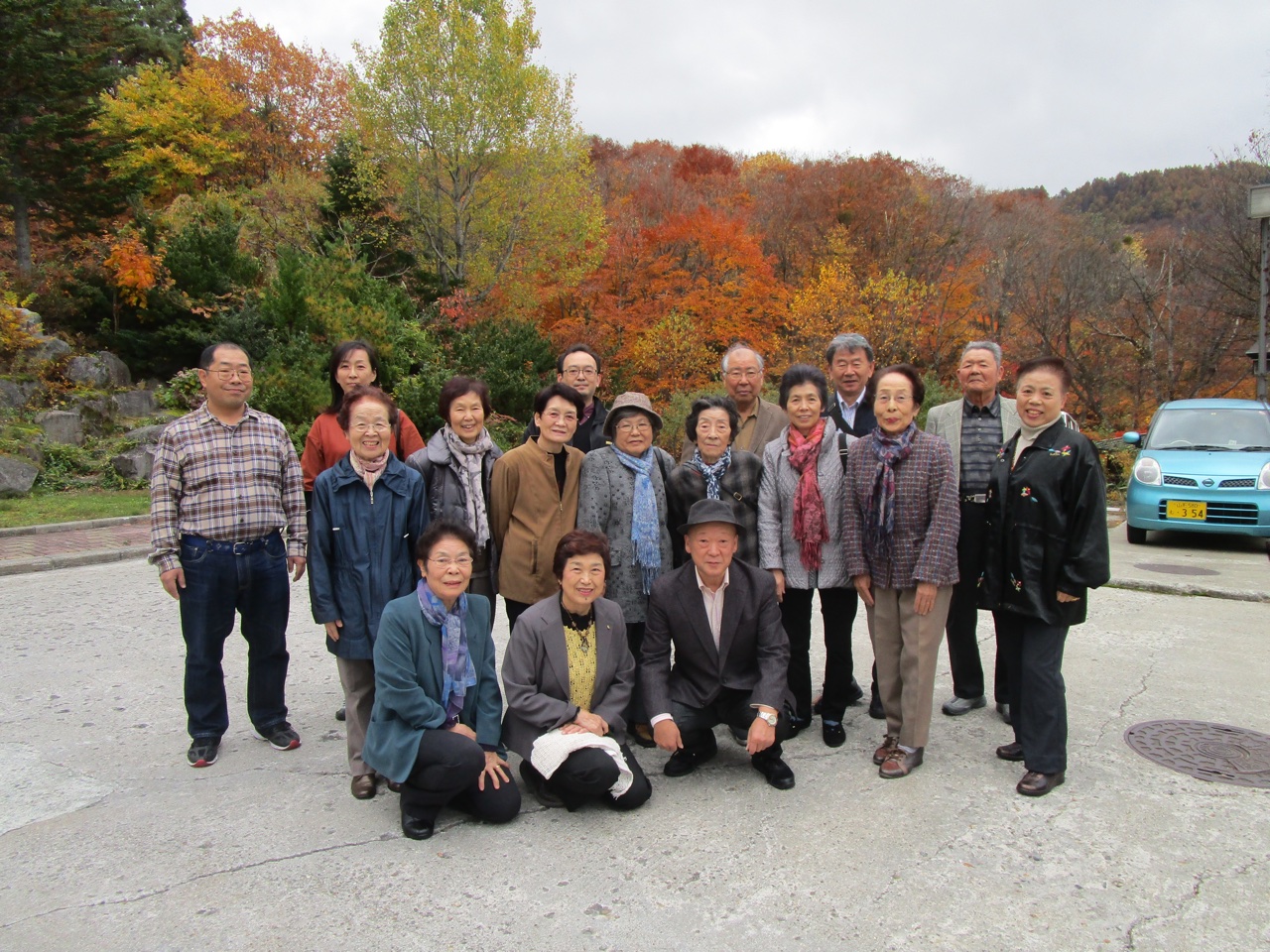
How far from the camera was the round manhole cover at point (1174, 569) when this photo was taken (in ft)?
26.5

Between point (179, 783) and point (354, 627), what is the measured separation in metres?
1.10

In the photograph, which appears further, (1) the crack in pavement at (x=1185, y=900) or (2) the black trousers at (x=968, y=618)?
(2) the black trousers at (x=968, y=618)

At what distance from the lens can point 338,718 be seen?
14.7ft

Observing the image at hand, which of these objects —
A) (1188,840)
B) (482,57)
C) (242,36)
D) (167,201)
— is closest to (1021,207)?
(482,57)

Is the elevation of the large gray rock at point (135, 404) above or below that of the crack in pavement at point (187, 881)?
above

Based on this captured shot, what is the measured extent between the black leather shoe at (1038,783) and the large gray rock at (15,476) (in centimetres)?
1512

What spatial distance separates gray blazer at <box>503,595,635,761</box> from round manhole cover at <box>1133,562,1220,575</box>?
7140mm

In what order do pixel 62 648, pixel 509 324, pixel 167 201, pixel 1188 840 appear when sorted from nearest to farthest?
pixel 1188 840
pixel 62 648
pixel 509 324
pixel 167 201

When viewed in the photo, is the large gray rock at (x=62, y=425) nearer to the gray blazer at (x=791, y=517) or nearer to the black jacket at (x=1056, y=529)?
the gray blazer at (x=791, y=517)

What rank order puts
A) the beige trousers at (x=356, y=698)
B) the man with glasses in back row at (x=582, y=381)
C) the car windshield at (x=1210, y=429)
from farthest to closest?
the car windshield at (x=1210, y=429) → the man with glasses in back row at (x=582, y=381) → the beige trousers at (x=356, y=698)

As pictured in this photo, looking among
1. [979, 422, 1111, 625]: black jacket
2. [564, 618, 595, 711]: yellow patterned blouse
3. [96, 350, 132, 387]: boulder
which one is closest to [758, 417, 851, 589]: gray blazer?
[979, 422, 1111, 625]: black jacket

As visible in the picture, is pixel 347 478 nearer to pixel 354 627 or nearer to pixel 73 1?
pixel 354 627

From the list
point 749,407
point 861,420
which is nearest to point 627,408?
point 749,407

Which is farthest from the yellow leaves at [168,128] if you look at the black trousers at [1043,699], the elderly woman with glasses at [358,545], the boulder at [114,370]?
the black trousers at [1043,699]
